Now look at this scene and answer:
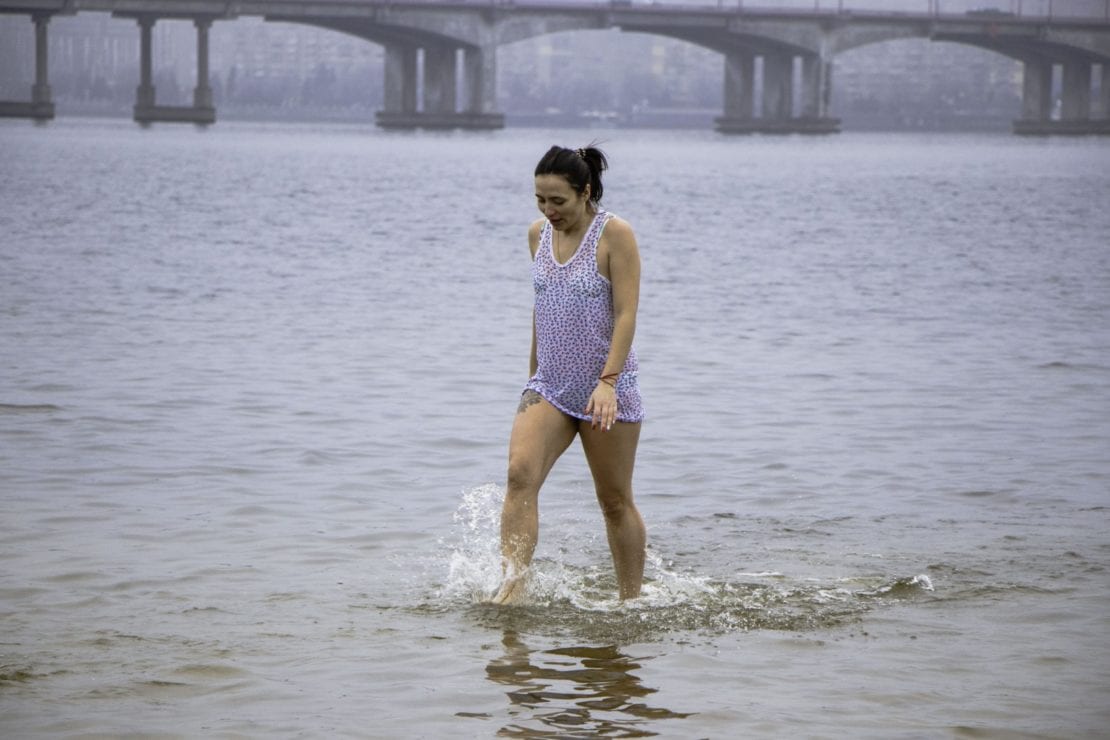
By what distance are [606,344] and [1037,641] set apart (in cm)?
197

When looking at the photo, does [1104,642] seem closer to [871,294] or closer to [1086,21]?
[871,294]

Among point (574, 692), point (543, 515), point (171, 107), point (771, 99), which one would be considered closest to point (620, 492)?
point (574, 692)

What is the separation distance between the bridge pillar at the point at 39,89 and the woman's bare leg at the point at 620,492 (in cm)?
11743

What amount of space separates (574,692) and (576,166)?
177 centimetres

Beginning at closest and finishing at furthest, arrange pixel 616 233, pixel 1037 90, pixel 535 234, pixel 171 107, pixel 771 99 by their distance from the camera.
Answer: pixel 616 233 → pixel 535 234 → pixel 171 107 → pixel 771 99 → pixel 1037 90

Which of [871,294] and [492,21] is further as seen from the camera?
[492,21]

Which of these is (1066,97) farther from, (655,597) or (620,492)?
(620,492)

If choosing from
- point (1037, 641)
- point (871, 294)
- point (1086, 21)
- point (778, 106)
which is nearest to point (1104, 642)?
point (1037, 641)

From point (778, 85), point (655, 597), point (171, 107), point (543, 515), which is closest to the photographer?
point (655, 597)

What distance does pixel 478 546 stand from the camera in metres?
8.43

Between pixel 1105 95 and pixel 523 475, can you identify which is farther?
pixel 1105 95

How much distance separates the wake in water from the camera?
22.9 ft

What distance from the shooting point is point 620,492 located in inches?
265

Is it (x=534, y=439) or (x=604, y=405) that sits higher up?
(x=604, y=405)
